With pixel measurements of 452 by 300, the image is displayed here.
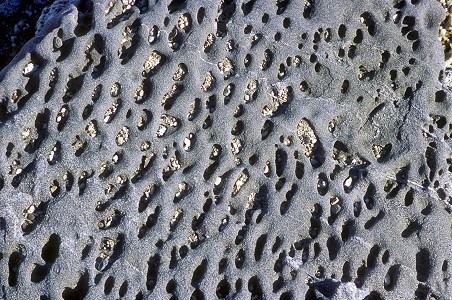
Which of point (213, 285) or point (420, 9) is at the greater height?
point (420, 9)

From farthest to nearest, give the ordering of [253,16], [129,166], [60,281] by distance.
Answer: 1. [253,16]
2. [129,166]
3. [60,281]

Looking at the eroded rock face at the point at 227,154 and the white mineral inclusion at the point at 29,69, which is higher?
the white mineral inclusion at the point at 29,69

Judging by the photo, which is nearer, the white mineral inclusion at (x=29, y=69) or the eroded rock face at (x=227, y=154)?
the eroded rock face at (x=227, y=154)

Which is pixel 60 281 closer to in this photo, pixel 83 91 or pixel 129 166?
pixel 129 166

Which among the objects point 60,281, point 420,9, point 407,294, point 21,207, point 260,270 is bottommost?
point 407,294

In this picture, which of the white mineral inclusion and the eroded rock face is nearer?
the eroded rock face

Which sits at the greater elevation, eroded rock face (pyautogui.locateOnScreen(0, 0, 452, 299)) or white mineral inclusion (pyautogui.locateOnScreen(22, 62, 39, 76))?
white mineral inclusion (pyautogui.locateOnScreen(22, 62, 39, 76))

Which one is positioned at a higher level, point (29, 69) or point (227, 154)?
point (29, 69)

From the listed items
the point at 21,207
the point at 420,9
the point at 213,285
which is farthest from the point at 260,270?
the point at 420,9
